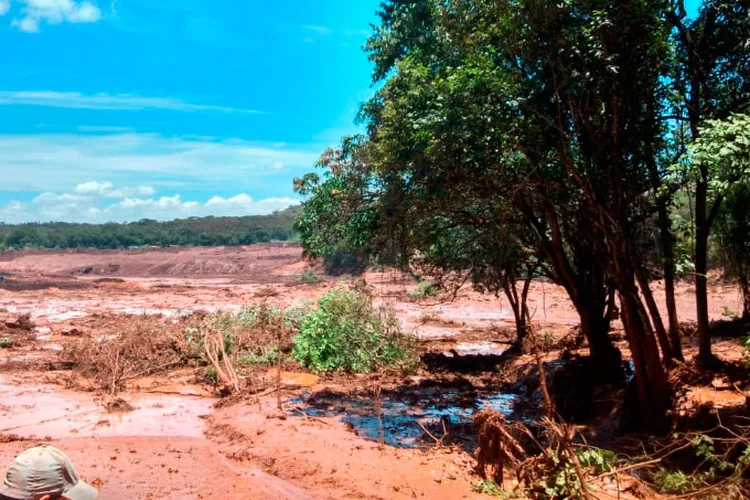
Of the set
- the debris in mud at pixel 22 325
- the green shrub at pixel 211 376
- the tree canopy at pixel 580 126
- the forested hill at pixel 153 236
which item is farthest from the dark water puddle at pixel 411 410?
the forested hill at pixel 153 236

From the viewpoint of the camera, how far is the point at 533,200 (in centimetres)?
961

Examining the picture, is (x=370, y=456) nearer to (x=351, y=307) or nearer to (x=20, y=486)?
(x=20, y=486)

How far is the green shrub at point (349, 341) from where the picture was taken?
14.4 m

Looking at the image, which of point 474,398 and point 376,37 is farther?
point 376,37

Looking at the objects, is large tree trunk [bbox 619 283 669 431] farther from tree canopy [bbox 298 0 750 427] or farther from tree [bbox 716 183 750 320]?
tree [bbox 716 183 750 320]

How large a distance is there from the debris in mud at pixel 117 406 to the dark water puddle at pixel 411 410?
3.00 m

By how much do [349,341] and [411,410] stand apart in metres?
3.73

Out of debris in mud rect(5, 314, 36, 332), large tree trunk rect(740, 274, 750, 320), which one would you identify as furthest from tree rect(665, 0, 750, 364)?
debris in mud rect(5, 314, 36, 332)

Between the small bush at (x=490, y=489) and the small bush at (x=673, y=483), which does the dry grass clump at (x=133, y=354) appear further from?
the small bush at (x=673, y=483)

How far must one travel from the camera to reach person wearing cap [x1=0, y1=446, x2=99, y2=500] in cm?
273

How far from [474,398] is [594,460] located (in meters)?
5.72

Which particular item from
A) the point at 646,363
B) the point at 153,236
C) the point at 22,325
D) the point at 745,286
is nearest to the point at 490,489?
the point at 646,363

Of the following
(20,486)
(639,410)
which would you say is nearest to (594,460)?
(639,410)

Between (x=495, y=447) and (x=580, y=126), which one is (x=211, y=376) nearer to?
(x=495, y=447)
